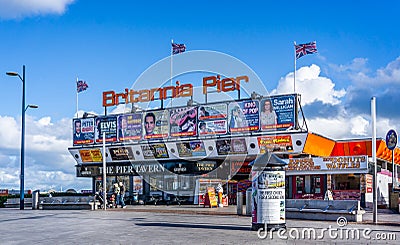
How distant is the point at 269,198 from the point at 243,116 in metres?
27.5

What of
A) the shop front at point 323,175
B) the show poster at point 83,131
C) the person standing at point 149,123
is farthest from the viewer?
the show poster at point 83,131

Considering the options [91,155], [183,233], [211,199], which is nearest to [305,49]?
[211,199]

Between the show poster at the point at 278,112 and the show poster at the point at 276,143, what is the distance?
718 millimetres

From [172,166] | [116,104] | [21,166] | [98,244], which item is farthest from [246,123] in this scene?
[98,244]

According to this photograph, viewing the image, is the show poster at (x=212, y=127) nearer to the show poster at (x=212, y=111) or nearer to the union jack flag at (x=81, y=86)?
the show poster at (x=212, y=111)

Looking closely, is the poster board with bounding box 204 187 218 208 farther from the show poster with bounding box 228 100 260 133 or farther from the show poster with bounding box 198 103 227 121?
the show poster with bounding box 198 103 227 121

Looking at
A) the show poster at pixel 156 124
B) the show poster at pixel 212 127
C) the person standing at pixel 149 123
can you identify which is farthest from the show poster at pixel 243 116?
the person standing at pixel 149 123

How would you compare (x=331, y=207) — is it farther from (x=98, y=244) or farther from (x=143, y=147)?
(x=143, y=147)

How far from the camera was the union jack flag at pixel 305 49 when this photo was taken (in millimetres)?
42722

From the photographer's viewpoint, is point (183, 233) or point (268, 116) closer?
point (183, 233)

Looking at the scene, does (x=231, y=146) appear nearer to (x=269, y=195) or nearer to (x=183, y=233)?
(x=269, y=195)

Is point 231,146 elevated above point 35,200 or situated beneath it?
elevated above

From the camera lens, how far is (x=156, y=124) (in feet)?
167

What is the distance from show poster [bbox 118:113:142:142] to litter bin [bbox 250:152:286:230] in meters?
34.3
